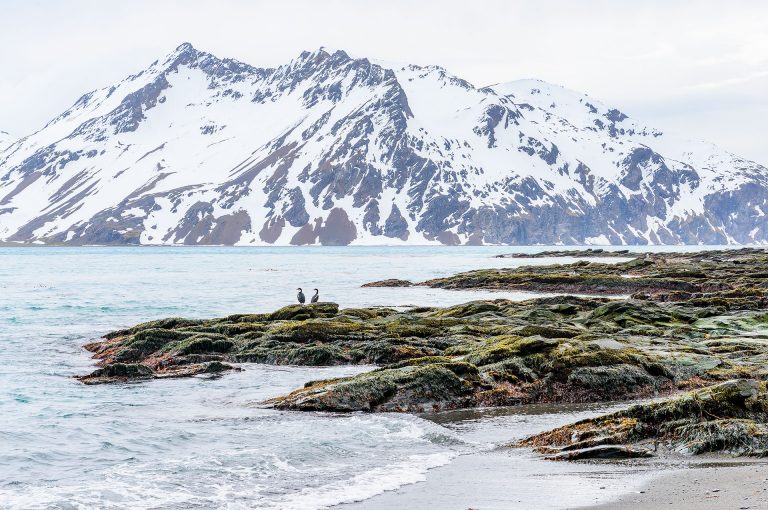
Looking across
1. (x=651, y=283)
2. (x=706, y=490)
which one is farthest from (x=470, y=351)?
(x=651, y=283)

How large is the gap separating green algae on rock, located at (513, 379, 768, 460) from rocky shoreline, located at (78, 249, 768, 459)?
0.09 feet

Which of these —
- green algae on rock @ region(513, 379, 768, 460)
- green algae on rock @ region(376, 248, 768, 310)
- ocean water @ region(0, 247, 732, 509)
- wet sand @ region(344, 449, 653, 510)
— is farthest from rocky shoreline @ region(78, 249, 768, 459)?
ocean water @ region(0, 247, 732, 509)

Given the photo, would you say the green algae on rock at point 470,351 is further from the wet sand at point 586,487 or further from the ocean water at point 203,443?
the wet sand at point 586,487

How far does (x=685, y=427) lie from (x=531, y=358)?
815cm

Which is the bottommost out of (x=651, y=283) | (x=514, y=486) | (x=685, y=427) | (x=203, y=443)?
(x=203, y=443)

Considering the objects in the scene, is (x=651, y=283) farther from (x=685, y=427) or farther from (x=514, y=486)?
(x=514, y=486)

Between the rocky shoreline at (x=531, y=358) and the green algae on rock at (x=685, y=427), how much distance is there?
27 millimetres

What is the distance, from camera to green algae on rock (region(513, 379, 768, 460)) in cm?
1541

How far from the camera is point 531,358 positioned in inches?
949

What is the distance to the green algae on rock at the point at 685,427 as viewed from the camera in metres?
15.4

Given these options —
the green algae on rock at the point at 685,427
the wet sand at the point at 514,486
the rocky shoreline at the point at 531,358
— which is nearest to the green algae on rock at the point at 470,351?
the rocky shoreline at the point at 531,358

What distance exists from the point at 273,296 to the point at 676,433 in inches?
2357

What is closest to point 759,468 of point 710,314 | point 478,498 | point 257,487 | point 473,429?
point 478,498

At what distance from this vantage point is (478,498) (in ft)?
43.1
